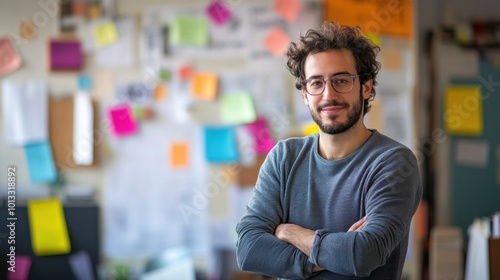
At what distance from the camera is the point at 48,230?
2924 millimetres

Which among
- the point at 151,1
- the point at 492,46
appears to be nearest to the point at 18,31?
the point at 151,1

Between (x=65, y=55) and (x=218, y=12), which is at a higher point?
(x=218, y=12)

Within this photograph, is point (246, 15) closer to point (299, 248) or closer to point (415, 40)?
point (415, 40)

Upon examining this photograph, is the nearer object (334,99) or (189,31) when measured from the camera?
(334,99)

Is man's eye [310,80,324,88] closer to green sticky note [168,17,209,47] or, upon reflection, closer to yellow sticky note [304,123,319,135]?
yellow sticky note [304,123,319,135]

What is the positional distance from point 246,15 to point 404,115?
904 millimetres

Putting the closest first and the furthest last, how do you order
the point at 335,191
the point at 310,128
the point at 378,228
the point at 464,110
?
the point at 378,228 < the point at 335,191 < the point at 310,128 < the point at 464,110

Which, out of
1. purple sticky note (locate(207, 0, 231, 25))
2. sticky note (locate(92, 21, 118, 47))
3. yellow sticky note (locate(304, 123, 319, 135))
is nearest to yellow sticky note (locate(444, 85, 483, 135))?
yellow sticky note (locate(304, 123, 319, 135))

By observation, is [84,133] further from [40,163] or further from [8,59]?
[8,59]

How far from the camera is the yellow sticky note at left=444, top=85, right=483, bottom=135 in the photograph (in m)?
3.16

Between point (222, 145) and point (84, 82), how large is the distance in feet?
2.48

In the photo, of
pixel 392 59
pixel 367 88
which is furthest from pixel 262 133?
pixel 367 88

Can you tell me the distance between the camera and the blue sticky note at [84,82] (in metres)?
2.96

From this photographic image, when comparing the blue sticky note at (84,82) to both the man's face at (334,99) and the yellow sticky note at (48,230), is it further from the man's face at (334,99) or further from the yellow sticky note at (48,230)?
the man's face at (334,99)
